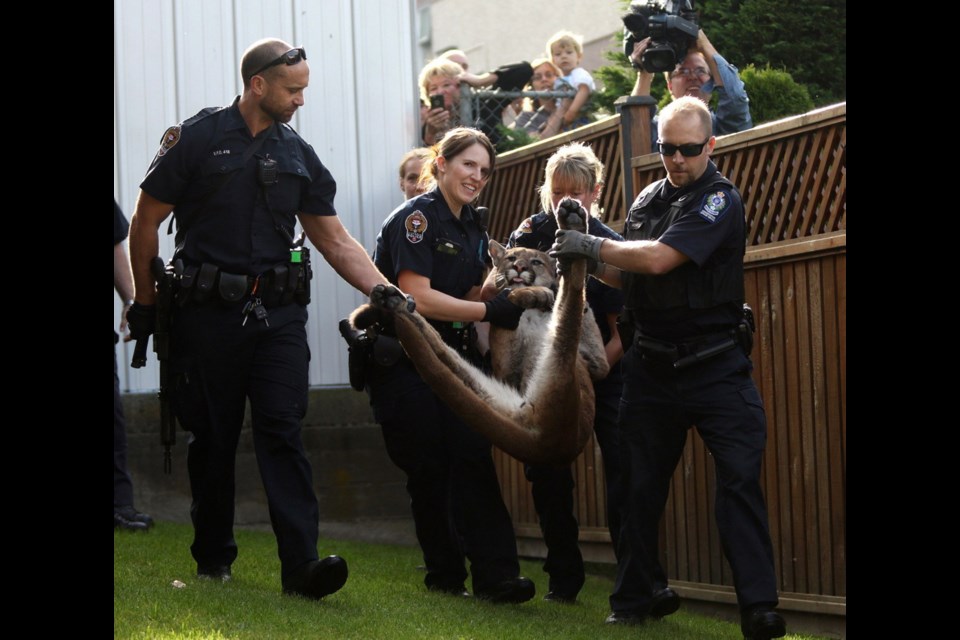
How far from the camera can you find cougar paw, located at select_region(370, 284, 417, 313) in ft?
19.3

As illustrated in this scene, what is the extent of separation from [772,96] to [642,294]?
451 centimetres

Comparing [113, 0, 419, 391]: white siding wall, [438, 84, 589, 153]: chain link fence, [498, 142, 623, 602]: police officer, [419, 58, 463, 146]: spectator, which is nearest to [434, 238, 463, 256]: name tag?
[498, 142, 623, 602]: police officer

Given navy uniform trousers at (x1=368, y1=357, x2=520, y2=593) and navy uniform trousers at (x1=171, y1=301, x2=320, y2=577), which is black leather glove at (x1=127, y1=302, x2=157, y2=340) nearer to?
navy uniform trousers at (x1=171, y1=301, x2=320, y2=577)

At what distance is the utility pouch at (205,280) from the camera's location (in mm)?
6113

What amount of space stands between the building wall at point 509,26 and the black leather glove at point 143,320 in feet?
53.9

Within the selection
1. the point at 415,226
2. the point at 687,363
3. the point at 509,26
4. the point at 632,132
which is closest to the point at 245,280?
the point at 415,226

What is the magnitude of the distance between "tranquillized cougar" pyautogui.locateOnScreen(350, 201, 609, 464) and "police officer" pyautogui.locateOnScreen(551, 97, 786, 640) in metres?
0.21

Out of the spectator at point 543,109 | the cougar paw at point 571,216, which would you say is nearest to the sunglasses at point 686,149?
the cougar paw at point 571,216

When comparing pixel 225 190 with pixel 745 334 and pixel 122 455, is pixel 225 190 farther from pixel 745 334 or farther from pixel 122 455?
pixel 122 455

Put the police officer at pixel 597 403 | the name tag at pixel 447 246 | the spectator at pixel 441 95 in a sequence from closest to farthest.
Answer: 1. the name tag at pixel 447 246
2. the police officer at pixel 597 403
3. the spectator at pixel 441 95

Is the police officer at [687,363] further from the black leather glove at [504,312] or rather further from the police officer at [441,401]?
the police officer at [441,401]
